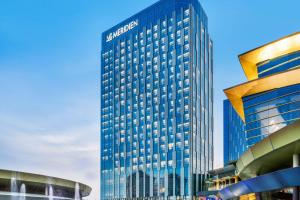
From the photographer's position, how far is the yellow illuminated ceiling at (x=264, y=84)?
154 feet

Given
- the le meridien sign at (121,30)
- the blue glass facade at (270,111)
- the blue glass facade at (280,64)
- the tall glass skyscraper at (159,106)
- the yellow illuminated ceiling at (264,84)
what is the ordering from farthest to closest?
the le meridien sign at (121,30), the tall glass skyscraper at (159,106), the blue glass facade at (280,64), the yellow illuminated ceiling at (264,84), the blue glass facade at (270,111)

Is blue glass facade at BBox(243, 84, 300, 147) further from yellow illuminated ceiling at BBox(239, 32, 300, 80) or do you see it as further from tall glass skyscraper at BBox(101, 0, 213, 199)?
tall glass skyscraper at BBox(101, 0, 213, 199)

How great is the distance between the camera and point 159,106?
6019 inches

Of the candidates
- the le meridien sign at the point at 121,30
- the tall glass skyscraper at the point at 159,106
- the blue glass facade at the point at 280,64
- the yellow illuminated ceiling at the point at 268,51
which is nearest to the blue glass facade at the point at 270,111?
the blue glass facade at the point at 280,64

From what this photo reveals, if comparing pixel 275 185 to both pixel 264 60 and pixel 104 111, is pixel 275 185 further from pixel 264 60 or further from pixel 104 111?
pixel 104 111

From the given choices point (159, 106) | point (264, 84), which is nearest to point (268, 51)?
point (264, 84)

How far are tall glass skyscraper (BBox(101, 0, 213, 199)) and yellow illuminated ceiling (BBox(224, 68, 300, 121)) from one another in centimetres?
8786

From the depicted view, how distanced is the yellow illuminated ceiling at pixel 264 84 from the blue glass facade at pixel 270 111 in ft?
1.89

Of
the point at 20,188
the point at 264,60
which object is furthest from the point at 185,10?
the point at 20,188

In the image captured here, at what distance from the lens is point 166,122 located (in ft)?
488

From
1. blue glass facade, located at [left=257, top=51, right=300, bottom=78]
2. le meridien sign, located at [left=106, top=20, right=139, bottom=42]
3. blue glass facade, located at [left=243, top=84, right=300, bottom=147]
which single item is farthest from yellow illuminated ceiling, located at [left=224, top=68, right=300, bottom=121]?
le meridien sign, located at [left=106, top=20, right=139, bottom=42]

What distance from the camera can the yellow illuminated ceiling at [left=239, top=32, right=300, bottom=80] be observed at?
50000mm

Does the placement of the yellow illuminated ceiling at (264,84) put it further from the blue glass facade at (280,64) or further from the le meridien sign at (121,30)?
the le meridien sign at (121,30)

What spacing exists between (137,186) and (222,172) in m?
50.0
